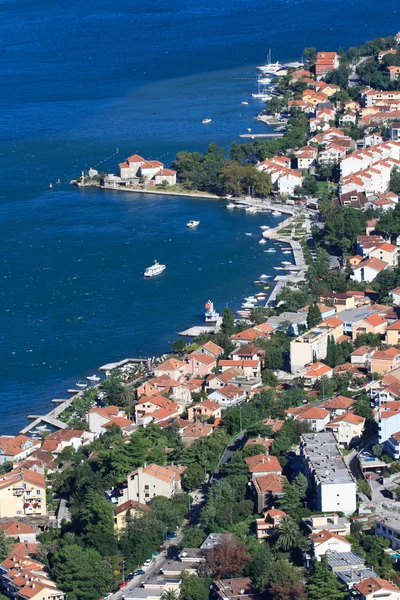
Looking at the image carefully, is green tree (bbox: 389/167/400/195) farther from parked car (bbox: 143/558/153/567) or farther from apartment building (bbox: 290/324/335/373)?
parked car (bbox: 143/558/153/567)

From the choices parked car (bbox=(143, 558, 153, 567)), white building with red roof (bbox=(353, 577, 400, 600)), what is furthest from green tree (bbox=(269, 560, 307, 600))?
parked car (bbox=(143, 558, 153, 567))

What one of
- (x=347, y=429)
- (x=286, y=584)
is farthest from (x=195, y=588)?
(x=347, y=429)

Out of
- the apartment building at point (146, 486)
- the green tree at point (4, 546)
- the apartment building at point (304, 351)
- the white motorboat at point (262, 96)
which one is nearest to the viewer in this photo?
the green tree at point (4, 546)

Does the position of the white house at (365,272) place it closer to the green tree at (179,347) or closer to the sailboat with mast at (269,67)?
the green tree at (179,347)

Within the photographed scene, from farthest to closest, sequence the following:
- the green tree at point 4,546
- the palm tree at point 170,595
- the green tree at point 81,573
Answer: the green tree at point 4,546 < the green tree at point 81,573 < the palm tree at point 170,595

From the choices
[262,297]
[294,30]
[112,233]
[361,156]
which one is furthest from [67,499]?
[294,30]

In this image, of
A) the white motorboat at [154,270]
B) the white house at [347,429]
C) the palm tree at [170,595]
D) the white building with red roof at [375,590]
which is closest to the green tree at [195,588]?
the palm tree at [170,595]

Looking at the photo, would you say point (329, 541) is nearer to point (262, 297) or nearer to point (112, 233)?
point (262, 297)
